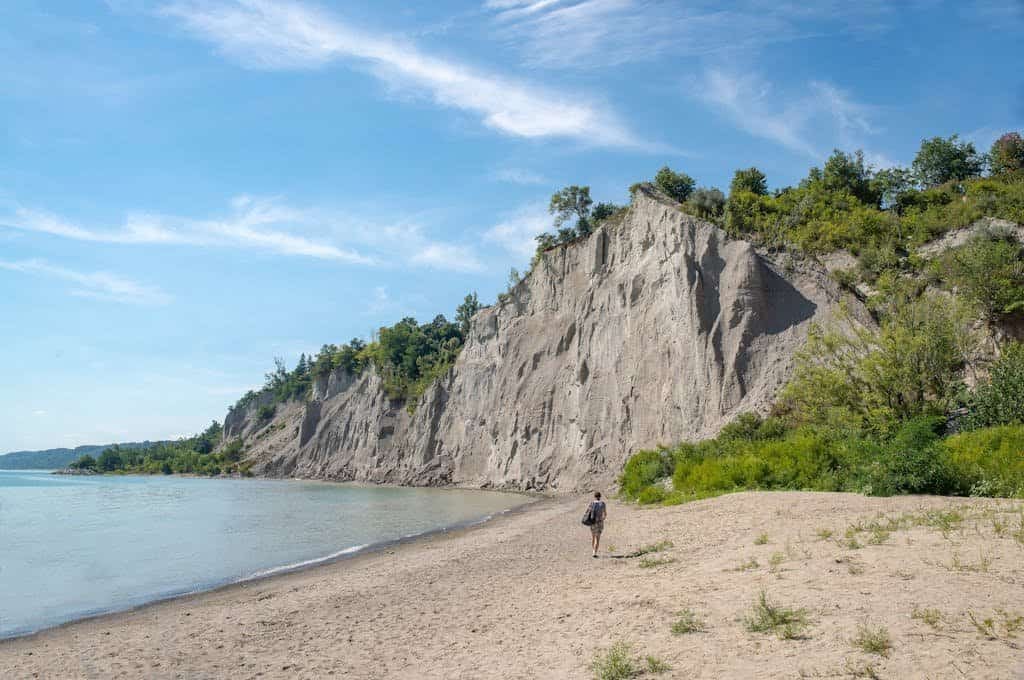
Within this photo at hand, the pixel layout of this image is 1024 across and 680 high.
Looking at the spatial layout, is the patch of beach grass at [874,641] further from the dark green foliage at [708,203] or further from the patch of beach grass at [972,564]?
the dark green foliage at [708,203]

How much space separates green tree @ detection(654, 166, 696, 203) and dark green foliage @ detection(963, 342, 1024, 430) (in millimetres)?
30351

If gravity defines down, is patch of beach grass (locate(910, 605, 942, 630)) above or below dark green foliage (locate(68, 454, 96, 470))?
above

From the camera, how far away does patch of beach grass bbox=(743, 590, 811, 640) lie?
278 inches

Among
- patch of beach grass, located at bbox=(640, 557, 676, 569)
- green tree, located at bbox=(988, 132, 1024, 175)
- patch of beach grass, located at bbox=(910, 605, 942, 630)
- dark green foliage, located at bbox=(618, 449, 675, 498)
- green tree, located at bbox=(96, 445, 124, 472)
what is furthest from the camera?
green tree, located at bbox=(96, 445, 124, 472)

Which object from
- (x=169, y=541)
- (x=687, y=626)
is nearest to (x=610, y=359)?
(x=169, y=541)

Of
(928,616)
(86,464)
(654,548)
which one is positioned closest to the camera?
(928,616)

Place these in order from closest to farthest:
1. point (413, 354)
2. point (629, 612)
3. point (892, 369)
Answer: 1. point (629, 612)
2. point (892, 369)
3. point (413, 354)

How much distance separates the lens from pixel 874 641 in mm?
6312

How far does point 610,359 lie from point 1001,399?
2386 cm

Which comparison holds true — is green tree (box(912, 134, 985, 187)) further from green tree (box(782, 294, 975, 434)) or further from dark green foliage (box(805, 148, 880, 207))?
green tree (box(782, 294, 975, 434))

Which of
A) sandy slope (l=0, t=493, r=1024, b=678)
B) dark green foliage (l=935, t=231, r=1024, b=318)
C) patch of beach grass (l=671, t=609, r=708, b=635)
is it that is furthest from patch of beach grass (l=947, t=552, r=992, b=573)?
dark green foliage (l=935, t=231, r=1024, b=318)

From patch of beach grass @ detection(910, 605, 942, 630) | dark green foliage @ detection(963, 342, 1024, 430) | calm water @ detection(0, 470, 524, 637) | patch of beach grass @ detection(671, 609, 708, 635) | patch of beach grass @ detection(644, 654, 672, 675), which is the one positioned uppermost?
dark green foliage @ detection(963, 342, 1024, 430)

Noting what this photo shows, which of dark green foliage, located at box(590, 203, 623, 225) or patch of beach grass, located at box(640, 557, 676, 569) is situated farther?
dark green foliage, located at box(590, 203, 623, 225)

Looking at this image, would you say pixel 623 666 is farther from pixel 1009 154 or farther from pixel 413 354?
pixel 413 354
